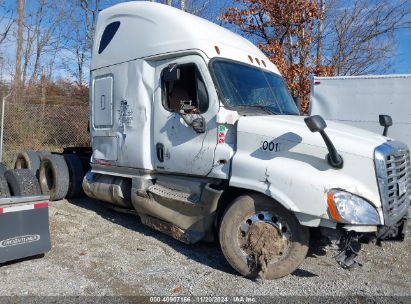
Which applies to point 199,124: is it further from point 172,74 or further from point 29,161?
point 29,161

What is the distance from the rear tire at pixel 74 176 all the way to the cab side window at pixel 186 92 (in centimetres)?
328

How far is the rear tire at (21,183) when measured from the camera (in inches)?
228

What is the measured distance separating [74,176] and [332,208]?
5.55 metres

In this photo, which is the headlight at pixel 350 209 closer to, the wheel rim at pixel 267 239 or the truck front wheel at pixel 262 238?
the truck front wheel at pixel 262 238

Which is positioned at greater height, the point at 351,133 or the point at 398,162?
the point at 351,133

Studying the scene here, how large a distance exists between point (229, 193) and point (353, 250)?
5.19 ft

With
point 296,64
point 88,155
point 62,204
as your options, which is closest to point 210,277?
point 62,204

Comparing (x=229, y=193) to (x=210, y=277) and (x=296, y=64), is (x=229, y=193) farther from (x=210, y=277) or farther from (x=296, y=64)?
(x=296, y=64)

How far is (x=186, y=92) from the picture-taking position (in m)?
5.50

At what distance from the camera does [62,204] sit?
25.8 feet

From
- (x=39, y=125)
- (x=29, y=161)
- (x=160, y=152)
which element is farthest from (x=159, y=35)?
(x=39, y=125)

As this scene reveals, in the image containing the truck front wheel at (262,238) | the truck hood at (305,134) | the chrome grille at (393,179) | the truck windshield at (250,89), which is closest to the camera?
the chrome grille at (393,179)

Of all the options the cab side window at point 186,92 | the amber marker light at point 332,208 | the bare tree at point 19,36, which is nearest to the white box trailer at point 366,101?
the cab side window at point 186,92

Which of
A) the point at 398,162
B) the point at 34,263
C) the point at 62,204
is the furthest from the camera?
the point at 62,204
